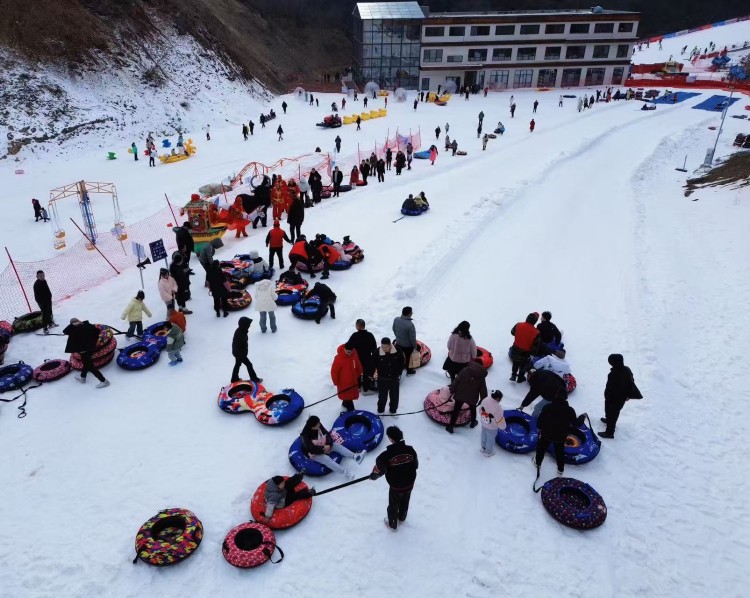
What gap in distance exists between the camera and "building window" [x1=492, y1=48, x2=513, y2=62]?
59.1 metres

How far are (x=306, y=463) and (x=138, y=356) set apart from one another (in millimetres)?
5041

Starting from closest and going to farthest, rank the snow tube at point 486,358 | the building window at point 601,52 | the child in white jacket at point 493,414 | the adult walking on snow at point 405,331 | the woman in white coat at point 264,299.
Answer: the child in white jacket at point 493,414 → the adult walking on snow at point 405,331 → the snow tube at point 486,358 → the woman in white coat at point 264,299 → the building window at point 601,52

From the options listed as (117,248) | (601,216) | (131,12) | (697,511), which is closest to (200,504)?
(697,511)

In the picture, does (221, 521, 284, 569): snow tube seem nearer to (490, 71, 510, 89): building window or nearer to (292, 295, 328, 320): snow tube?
(292, 295, 328, 320): snow tube

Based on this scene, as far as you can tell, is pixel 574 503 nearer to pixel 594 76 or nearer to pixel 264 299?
pixel 264 299

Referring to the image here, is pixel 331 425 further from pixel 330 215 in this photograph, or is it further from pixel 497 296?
pixel 330 215

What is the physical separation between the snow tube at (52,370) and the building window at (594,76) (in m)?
65.6

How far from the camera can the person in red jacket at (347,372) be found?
29.0 ft

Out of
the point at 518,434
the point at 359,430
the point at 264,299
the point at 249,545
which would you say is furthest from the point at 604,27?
the point at 249,545

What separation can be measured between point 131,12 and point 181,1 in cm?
704

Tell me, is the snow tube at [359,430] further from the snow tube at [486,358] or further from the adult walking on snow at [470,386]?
the snow tube at [486,358]

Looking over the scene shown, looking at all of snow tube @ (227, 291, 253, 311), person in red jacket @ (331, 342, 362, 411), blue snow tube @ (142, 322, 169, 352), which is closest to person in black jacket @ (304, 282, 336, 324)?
snow tube @ (227, 291, 253, 311)

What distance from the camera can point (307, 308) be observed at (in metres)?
12.5

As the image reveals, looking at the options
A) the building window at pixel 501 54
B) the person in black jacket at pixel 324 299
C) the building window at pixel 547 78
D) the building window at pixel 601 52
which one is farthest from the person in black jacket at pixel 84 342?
the building window at pixel 601 52
